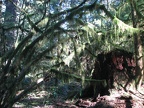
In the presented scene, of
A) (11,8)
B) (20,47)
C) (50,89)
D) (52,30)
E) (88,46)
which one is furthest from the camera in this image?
(11,8)

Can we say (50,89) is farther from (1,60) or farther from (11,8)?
(11,8)

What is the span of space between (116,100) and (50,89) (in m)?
4.75

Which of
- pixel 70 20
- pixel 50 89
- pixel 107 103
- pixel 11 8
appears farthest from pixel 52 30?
pixel 11 8

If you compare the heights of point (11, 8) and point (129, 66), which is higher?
point (11, 8)

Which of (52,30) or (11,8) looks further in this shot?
(11,8)

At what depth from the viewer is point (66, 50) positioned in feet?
21.0

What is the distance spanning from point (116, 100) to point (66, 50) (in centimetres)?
→ 205

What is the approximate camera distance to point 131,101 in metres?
5.54

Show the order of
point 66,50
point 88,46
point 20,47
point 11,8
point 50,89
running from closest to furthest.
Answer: point 20,47 < point 66,50 < point 88,46 < point 50,89 < point 11,8

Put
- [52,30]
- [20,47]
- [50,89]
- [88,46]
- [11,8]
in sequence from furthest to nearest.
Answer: [11,8] < [50,89] < [88,46] < [20,47] < [52,30]

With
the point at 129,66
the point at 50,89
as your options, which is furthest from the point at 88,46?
the point at 50,89

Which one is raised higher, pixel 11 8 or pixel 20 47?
pixel 11 8

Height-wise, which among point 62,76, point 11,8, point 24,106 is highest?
point 11,8

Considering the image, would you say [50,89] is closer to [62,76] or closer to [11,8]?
[62,76]
